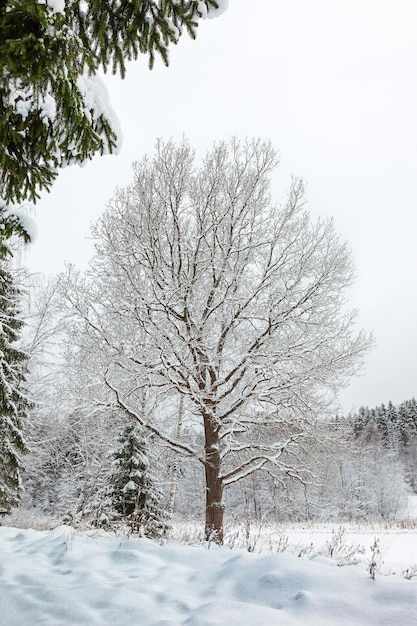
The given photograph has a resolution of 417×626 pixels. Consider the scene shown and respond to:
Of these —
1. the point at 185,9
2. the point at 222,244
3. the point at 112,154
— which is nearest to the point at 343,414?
the point at 222,244

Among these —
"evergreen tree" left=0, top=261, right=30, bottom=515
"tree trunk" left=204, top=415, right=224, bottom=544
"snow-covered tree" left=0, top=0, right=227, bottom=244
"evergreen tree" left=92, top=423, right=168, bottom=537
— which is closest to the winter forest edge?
"tree trunk" left=204, top=415, right=224, bottom=544

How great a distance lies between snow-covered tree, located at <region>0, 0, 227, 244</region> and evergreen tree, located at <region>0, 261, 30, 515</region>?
7602 mm

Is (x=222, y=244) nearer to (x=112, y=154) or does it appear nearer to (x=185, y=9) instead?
(x=112, y=154)

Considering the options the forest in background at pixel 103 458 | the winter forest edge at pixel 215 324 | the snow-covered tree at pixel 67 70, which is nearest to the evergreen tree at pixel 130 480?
the forest in background at pixel 103 458

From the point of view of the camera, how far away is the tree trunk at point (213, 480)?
721 cm

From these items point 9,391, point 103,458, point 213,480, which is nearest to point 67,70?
point 213,480

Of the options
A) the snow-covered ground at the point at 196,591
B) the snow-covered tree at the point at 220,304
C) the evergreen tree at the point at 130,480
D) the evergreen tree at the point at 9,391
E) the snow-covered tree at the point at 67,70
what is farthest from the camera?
the evergreen tree at the point at 130,480

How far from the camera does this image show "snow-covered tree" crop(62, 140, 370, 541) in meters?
7.16

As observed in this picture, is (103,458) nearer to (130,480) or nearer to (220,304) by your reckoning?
(130,480)

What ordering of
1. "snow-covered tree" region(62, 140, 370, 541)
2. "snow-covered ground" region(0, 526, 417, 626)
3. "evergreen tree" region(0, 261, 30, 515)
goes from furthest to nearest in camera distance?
"evergreen tree" region(0, 261, 30, 515) → "snow-covered tree" region(62, 140, 370, 541) → "snow-covered ground" region(0, 526, 417, 626)

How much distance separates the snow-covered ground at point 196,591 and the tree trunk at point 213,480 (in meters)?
3.83

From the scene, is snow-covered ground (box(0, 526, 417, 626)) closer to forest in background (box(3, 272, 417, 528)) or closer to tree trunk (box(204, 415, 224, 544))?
forest in background (box(3, 272, 417, 528))

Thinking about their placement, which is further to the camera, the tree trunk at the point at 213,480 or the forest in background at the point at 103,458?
the forest in background at the point at 103,458

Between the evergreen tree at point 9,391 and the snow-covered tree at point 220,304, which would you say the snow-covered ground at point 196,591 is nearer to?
the snow-covered tree at point 220,304
